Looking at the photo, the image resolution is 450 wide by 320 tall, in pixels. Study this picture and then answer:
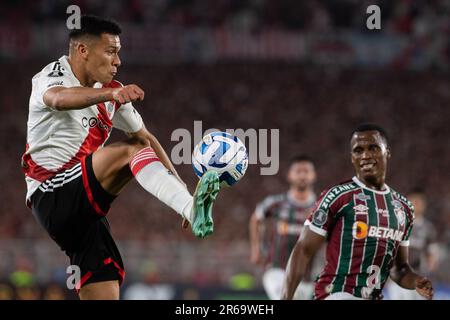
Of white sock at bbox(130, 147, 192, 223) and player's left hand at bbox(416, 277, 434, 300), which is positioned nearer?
white sock at bbox(130, 147, 192, 223)

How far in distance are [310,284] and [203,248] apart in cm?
368

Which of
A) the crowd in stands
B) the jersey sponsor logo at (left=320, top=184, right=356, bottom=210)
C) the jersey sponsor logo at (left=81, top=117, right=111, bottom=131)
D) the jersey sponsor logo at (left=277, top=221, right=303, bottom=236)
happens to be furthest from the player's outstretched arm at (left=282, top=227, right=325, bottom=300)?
the crowd in stands

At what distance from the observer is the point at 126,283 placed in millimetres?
12594

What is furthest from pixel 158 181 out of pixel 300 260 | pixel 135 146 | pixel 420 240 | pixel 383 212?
pixel 420 240

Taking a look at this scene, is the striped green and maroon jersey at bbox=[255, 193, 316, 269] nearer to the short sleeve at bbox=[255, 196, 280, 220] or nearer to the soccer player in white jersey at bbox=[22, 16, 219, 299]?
the short sleeve at bbox=[255, 196, 280, 220]

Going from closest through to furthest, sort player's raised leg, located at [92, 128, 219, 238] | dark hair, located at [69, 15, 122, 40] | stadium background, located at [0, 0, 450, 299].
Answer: player's raised leg, located at [92, 128, 219, 238], dark hair, located at [69, 15, 122, 40], stadium background, located at [0, 0, 450, 299]

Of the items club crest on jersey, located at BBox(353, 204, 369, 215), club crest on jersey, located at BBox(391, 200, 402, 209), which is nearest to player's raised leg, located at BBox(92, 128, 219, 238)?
club crest on jersey, located at BBox(353, 204, 369, 215)

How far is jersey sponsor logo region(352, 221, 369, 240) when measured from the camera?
18.2 ft

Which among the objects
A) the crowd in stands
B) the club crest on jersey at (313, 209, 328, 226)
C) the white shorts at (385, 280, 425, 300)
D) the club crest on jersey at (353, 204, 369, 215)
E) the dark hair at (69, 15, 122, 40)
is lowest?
the white shorts at (385, 280, 425, 300)

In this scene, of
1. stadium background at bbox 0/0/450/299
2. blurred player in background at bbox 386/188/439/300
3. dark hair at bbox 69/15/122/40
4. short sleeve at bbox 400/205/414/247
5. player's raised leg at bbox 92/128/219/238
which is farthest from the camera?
stadium background at bbox 0/0/450/299

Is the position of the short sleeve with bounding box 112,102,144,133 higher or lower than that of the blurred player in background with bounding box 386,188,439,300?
higher

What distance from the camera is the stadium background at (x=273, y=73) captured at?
64.4 ft
